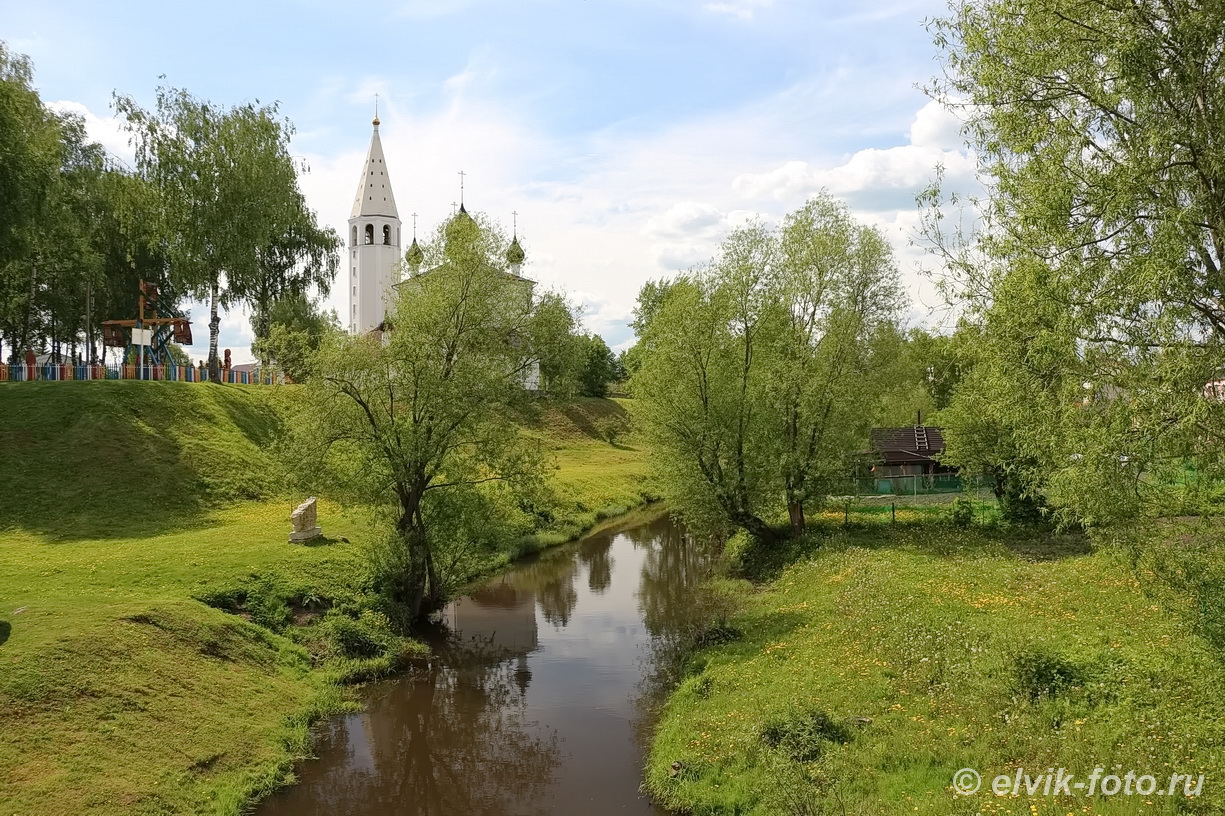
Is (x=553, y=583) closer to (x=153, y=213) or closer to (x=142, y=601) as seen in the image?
(x=142, y=601)

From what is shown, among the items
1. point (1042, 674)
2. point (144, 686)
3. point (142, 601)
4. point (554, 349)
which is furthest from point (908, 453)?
point (144, 686)

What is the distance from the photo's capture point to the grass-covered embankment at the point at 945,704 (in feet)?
32.3

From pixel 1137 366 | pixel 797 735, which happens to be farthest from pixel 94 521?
pixel 1137 366

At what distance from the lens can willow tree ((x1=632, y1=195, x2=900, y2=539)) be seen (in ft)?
90.6

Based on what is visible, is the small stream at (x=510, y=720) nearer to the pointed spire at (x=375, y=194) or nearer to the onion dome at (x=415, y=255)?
the onion dome at (x=415, y=255)

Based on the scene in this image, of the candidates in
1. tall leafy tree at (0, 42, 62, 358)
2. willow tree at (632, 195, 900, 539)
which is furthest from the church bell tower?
willow tree at (632, 195, 900, 539)

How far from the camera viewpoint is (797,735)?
39.8 feet

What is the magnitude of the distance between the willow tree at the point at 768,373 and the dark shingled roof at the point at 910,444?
15108 mm

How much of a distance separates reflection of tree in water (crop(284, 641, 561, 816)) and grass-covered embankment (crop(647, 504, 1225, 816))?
8.54 feet

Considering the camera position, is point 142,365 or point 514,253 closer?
point 514,253

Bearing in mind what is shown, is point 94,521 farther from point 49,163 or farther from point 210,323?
point 210,323

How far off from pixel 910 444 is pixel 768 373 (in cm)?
2152

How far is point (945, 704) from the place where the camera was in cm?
1243

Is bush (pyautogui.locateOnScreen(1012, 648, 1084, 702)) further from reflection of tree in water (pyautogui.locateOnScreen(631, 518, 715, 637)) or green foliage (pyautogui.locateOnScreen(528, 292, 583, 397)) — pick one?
green foliage (pyautogui.locateOnScreen(528, 292, 583, 397))
